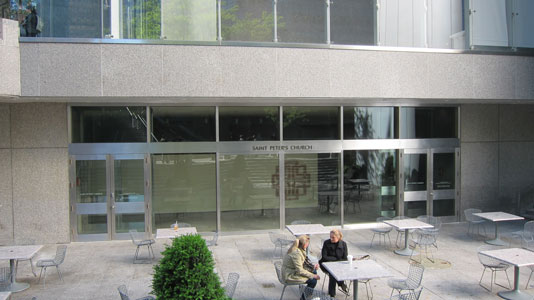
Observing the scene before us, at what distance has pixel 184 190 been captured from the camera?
12.9 m

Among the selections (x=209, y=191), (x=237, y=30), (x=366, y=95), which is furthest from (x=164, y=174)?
(x=366, y=95)

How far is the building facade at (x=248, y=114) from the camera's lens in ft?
36.2

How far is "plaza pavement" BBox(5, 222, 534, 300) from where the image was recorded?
832cm

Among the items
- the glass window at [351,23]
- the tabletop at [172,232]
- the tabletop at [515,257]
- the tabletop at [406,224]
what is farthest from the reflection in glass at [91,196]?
the tabletop at [515,257]

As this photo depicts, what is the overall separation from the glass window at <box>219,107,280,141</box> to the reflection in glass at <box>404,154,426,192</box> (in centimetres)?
431

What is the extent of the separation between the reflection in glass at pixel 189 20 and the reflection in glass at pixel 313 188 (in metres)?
4.34

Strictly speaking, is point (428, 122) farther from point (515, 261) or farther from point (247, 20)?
point (515, 261)

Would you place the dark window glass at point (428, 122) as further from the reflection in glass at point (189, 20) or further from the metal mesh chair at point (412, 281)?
the metal mesh chair at point (412, 281)

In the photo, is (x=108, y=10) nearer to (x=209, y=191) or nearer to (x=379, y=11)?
(x=209, y=191)

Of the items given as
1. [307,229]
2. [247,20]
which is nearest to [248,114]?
[247,20]

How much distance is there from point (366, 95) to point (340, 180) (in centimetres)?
292

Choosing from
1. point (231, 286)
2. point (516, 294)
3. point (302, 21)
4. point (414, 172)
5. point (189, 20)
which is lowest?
point (516, 294)

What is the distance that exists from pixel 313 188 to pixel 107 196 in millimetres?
5981

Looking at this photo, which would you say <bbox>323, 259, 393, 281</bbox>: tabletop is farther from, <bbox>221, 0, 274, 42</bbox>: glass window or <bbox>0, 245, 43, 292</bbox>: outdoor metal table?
<bbox>221, 0, 274, 42</bbox>: glass window
